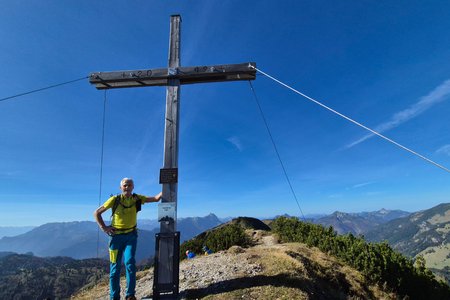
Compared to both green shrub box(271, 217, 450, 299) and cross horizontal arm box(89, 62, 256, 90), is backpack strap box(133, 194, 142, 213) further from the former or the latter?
green shrub box(271, 217, 450, 299)

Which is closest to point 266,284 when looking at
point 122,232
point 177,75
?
point 122,232

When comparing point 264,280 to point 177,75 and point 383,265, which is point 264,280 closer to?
point 177,75

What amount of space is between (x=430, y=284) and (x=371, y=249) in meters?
4.12

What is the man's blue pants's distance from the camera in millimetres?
6480

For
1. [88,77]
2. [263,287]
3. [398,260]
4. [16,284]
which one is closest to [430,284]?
[398,260]

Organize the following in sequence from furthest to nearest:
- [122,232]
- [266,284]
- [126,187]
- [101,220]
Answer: [266,284] < [126,187] < [122,232] < [101,220]

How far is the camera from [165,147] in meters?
7.57

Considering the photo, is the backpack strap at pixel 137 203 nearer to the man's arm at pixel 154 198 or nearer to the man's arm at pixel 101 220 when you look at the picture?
the man's arm at pixel 154 198

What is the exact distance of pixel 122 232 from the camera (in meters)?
6.81

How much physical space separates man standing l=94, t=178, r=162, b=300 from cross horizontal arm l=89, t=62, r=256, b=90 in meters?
3.10

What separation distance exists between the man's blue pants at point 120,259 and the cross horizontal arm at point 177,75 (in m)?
4.40

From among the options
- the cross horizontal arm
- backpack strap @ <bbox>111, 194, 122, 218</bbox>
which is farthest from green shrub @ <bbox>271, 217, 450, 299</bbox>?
backpack strap @ <bbox>111, 194, 122, 218</bbox>

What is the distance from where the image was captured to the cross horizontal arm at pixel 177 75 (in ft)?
26.6

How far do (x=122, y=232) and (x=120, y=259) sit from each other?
0.66 m
